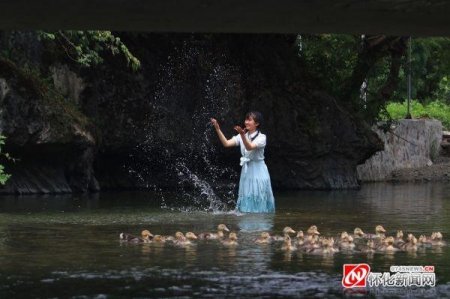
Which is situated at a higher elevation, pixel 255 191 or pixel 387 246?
→ pixel 255 191

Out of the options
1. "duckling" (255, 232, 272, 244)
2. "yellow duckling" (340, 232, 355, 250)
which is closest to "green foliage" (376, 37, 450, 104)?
"duckling" (255, 232, 272, 244)

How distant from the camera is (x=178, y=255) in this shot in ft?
40.7

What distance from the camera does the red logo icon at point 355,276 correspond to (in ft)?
33.0

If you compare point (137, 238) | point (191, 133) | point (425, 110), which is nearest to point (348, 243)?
point (137, 238)

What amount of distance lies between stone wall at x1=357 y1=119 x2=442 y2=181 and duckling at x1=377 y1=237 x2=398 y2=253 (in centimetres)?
2024

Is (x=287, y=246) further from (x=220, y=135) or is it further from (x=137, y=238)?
(x=220, y=135)

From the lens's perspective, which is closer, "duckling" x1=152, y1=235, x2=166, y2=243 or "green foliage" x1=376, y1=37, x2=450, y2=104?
"duckling" x1=152, y1=235, x2=166, y2=243

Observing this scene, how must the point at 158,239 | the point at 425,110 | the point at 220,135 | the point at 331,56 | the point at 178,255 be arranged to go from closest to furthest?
1. the point at 178,255
2. the point at 158,239
3. the point at 220,135
4. the point at 331,56
5. the point at 425,110

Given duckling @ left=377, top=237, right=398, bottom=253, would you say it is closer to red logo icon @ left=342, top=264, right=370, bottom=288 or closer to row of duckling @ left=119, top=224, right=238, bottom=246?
row of duckling @ left=119, top=224, right=238, bottom=246

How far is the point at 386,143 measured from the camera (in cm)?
3500

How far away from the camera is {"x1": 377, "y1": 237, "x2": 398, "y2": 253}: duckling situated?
42.4ft

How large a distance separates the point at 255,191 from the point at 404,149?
18119mm

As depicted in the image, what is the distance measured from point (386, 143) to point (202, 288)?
2577cm

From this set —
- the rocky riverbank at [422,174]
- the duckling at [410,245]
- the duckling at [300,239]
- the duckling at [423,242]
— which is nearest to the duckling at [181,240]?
the duckling at [300,239]
